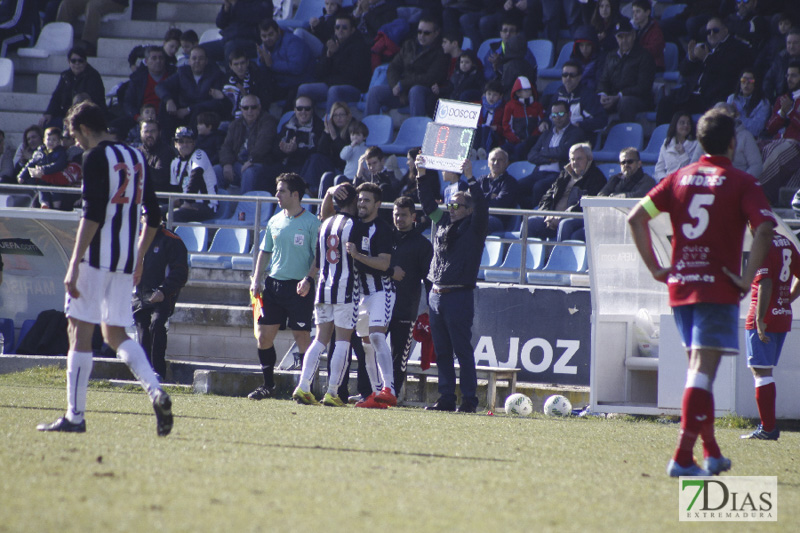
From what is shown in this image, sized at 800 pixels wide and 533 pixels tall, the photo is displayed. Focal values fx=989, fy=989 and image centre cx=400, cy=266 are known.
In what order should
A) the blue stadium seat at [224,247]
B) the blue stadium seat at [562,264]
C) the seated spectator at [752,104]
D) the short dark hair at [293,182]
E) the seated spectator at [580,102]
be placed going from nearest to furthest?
the short dark hair at [293,182] < the blue stadium seat at [562,264] < the seated spectator at [752,104] < the blue stadium seat at [224,247] < the seated spectator at [580,102]

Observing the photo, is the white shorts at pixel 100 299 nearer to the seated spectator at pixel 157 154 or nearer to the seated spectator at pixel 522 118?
the seated spectator at pixel 157 154

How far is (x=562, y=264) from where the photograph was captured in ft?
39.7

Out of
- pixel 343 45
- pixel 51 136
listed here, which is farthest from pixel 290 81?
pixel 51 136

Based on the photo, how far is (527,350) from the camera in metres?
11.2

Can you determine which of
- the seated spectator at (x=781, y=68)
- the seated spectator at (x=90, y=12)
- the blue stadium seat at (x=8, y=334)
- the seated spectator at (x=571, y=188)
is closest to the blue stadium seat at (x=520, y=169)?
the seated spectator at (x=571, y=188)

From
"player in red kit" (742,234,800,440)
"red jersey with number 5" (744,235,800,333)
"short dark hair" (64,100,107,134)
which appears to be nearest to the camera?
"short dark hair" (64,100,107,134)

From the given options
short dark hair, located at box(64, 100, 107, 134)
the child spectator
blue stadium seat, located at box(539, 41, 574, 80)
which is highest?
blue stadium seat, located at box(539, 41, 574, 80)

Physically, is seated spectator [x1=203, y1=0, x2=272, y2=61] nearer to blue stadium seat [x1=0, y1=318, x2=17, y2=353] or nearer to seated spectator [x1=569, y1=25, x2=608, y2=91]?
seated spectator [x1=569, y1=25, x2=608, y2=91]

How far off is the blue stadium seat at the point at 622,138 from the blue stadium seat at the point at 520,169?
3.20ft

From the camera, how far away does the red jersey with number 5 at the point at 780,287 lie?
26.0 ft

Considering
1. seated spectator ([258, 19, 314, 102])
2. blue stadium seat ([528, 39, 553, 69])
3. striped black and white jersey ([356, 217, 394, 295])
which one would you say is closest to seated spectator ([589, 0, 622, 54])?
blue stadium seat ([528, 39, 553, 69])

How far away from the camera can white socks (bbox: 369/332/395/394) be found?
920cm

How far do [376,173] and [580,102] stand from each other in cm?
336

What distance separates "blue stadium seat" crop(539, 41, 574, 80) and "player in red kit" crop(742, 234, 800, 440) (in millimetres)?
7709
